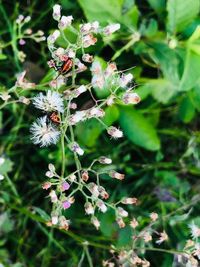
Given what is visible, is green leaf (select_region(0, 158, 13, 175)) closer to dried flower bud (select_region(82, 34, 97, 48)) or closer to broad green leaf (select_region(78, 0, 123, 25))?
broad green leaf (select_region(78, 0, 123, 25))

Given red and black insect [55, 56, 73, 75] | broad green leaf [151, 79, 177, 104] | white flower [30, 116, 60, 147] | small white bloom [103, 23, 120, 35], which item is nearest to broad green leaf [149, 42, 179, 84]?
broad green leaf [151, 79, 177, 104]

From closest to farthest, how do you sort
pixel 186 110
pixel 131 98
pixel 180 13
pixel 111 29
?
pixel 131 98 < pixel 111 29 < pixel 180 13 < pixel 186 110

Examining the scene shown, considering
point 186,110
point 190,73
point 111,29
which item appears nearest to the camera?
point 111,29

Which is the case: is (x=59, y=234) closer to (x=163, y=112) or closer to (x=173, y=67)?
(x=163, y=112)

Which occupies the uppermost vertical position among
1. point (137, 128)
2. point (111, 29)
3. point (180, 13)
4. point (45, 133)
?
point (111, 29)

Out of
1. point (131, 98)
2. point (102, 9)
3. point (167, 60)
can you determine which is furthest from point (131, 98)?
point (102, 9)

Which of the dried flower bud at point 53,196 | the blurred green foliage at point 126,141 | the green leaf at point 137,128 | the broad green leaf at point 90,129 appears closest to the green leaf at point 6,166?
the blurred green foliage at point 126,141

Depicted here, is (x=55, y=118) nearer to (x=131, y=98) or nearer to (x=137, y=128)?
(x=131, y=98)

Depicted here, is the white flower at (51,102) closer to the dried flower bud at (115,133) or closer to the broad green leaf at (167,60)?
the dried flower bud at (115,133)

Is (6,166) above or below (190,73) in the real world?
below
